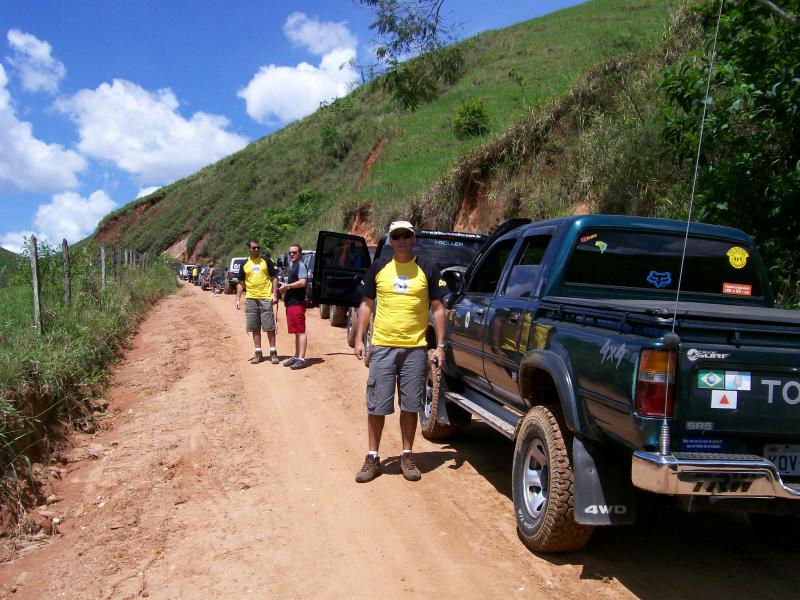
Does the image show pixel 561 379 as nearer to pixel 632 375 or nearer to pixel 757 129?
pixel 632 375

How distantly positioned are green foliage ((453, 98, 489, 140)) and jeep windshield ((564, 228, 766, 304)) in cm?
Answer: 2620

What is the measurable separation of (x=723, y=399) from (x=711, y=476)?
36 cm

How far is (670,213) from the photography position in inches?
Result: 395

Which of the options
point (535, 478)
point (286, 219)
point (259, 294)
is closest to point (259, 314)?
point (259, 294)

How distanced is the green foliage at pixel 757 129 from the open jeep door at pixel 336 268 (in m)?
5.74

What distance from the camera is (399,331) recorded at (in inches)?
212

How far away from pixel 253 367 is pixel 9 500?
5295 mm

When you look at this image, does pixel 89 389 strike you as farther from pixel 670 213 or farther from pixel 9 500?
pixel 670 213

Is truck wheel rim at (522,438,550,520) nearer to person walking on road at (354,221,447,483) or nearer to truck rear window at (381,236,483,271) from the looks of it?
person walking on road at (354,221,447,483)

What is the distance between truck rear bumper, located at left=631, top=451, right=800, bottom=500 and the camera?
304 cm

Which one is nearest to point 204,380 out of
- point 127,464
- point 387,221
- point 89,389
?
point 89,389

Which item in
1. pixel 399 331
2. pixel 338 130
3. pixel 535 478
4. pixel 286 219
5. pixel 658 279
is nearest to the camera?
pixel 535 478

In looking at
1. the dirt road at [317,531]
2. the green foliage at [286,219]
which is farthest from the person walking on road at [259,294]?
the green foliage at [286,219]

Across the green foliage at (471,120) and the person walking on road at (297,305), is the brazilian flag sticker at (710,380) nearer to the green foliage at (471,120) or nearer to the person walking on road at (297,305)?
the person walking on road at (297,305)
